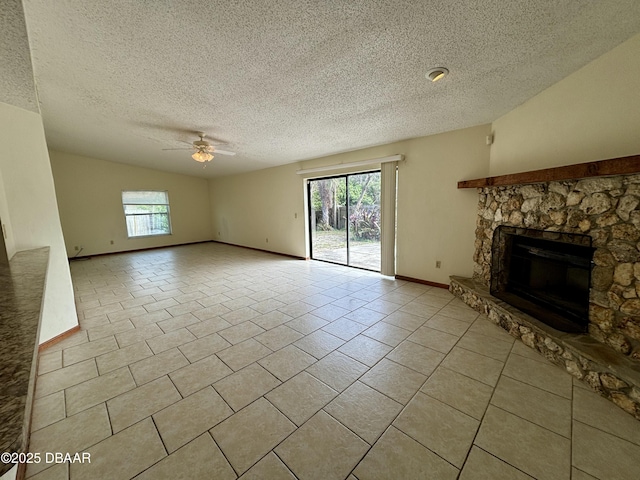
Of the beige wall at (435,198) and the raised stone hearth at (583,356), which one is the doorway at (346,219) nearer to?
the beige wall at (435,198)

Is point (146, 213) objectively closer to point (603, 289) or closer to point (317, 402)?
point (317, 402)

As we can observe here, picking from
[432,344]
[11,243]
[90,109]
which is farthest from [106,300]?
[432,344]

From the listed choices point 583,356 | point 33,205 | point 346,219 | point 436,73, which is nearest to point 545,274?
point 583,356

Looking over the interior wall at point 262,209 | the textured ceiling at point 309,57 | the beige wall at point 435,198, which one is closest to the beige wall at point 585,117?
the textured ceiling at point 309,57

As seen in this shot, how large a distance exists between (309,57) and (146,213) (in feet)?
24.6

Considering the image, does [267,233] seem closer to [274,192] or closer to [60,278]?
[274,192]

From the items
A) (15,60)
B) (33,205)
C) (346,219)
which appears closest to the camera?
(15,60)

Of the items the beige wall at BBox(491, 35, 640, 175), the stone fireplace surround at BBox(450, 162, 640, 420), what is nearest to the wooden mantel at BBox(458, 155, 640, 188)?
the stone fireplace surround at BBox(450, 162, 640, 420)

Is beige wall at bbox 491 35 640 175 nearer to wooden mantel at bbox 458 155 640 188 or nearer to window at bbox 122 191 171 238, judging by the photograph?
wooden mantel at bbox 458 155 640 188

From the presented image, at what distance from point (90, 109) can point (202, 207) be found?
18.1 ft

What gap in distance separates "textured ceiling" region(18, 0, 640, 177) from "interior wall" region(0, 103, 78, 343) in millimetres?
567

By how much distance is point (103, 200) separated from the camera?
21.0 feet

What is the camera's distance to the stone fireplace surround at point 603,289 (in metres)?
1.60

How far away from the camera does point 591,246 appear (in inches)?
73.6
